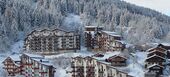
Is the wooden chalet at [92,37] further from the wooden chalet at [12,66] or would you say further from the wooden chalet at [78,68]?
the wooden chalet at [78,68]

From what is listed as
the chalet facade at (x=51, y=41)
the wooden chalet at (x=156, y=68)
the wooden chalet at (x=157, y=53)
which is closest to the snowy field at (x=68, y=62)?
the wooden chalet at (x=156, y=68)

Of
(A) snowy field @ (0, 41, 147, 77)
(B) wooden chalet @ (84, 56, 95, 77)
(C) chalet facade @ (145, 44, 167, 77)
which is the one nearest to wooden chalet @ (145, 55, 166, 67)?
(C) chalet facade @ (145, 44, 167, 77)

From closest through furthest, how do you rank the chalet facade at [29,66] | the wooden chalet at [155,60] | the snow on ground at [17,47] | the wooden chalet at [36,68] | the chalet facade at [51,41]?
1. the wooden chalet at [155,60]
2. the wooden chalet at [36,68]
3. the chalet facade at [29,66]
4. the snow on ground at [17,47]
5. the chalet facade at [51,41]

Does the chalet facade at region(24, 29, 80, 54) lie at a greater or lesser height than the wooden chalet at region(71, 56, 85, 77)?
lesser

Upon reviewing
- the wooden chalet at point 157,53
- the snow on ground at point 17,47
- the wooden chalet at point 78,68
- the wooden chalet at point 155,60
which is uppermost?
the wooden chalet at point 157,53

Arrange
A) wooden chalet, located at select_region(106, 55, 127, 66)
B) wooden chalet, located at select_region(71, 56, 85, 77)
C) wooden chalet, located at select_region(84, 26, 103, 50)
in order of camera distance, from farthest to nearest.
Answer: wooden chalet, located at select_region(84, 26, 103, 50)
wooden chalet, located at select_region(71, 56, 85, 77)
wooden chalet, located at select_region(106, 55, 127, 66)

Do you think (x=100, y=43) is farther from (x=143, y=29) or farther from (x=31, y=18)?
(x=143, y=29)

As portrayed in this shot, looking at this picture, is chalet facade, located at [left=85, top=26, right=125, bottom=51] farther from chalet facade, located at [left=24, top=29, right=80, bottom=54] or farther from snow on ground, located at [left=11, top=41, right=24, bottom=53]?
snow on ground, located at [left=11, top=41, right=24, bottom=53]
